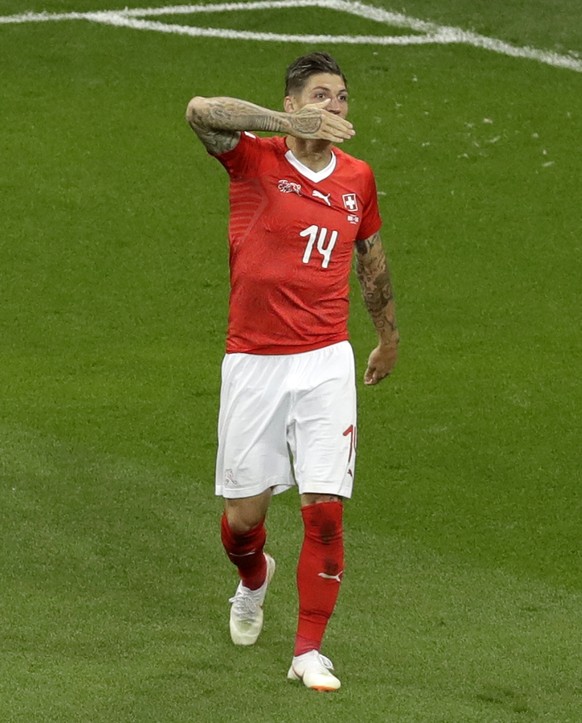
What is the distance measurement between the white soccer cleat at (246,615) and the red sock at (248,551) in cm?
4

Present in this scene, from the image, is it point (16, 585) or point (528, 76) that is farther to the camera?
point (528, 76)

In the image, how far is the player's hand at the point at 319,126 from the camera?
18.5ft

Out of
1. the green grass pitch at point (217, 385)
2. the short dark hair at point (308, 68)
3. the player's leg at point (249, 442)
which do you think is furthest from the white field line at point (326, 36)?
the player's leg at point (249, 442)

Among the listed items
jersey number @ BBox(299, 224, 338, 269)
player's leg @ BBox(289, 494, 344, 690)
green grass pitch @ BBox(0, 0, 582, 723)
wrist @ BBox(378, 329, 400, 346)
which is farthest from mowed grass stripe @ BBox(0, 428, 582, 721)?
jersey number @ BBox(299, 224, 338, 269)

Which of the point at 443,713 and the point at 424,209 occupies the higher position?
the point at 443,713

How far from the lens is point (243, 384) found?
6.06 meters

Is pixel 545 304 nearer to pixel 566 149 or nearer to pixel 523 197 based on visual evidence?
pixel 523 197

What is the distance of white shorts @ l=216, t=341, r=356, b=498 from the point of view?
233 inches

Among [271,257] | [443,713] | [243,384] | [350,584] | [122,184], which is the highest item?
[271,257]

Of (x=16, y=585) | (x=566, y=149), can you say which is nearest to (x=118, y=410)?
(x=16, y=585)

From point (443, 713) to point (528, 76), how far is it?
10947mm

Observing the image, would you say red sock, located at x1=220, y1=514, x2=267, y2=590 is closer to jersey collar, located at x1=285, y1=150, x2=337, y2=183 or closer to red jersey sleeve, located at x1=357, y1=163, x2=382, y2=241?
red jersey sleeve, located at x1=357, y1=163, x2=382, y2=241

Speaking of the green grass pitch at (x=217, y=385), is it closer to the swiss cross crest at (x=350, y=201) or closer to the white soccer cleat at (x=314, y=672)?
the white soccer cleat at (x=314, y=672)

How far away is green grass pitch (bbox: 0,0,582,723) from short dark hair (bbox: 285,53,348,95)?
7.67 ft
